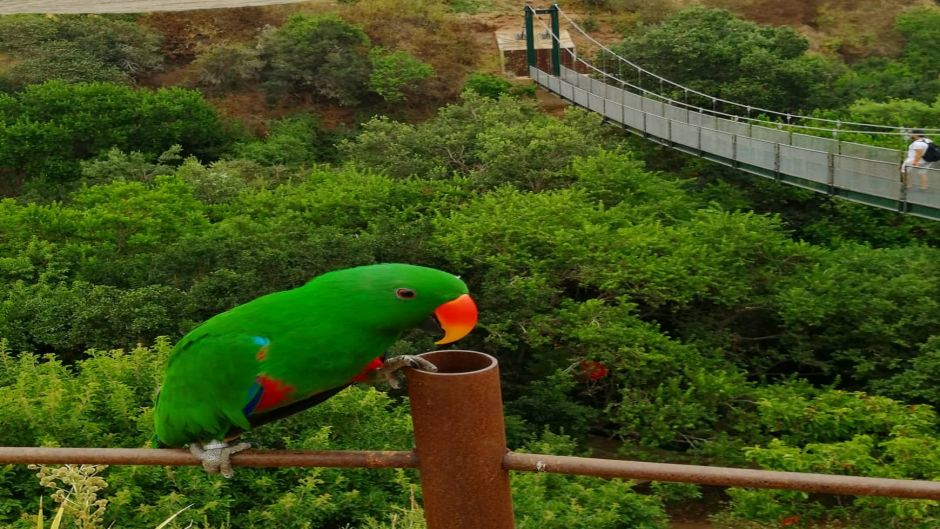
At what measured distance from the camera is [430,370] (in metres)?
1.68

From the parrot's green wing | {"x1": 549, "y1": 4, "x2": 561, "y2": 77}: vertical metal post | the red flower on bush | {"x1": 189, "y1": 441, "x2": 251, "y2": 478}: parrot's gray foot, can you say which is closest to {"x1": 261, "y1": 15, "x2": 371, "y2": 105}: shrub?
{"x1": 549, "y1": 4, "x2": 561, "y2": 77}: vertical metal post

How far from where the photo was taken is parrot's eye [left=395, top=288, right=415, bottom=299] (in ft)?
5.86

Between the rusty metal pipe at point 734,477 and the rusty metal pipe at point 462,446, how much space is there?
0.05 meters

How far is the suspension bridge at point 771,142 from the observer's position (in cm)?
1172

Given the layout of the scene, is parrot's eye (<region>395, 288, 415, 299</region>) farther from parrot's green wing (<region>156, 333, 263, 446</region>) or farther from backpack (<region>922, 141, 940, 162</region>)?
backpack (<region>922, 141, 940, 162</region>)

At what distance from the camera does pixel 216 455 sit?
1908 millimetres

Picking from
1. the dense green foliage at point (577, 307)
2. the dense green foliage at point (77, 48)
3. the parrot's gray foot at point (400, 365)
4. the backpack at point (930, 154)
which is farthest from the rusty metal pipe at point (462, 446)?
the dense green foliage at point (77, 48)

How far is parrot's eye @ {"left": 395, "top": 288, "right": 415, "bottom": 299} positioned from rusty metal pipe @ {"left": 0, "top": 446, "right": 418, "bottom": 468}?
11.4 inches

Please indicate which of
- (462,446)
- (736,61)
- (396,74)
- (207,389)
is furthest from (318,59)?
(462,446)

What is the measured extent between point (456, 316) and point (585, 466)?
1.26ft

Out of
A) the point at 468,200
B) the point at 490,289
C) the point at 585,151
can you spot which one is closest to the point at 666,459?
the point at 490,289

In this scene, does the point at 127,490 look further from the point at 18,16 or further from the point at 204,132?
the point at 18,16

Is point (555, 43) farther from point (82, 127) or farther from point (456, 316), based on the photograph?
point (456, 316)

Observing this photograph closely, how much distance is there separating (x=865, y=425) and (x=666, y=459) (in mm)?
1985
